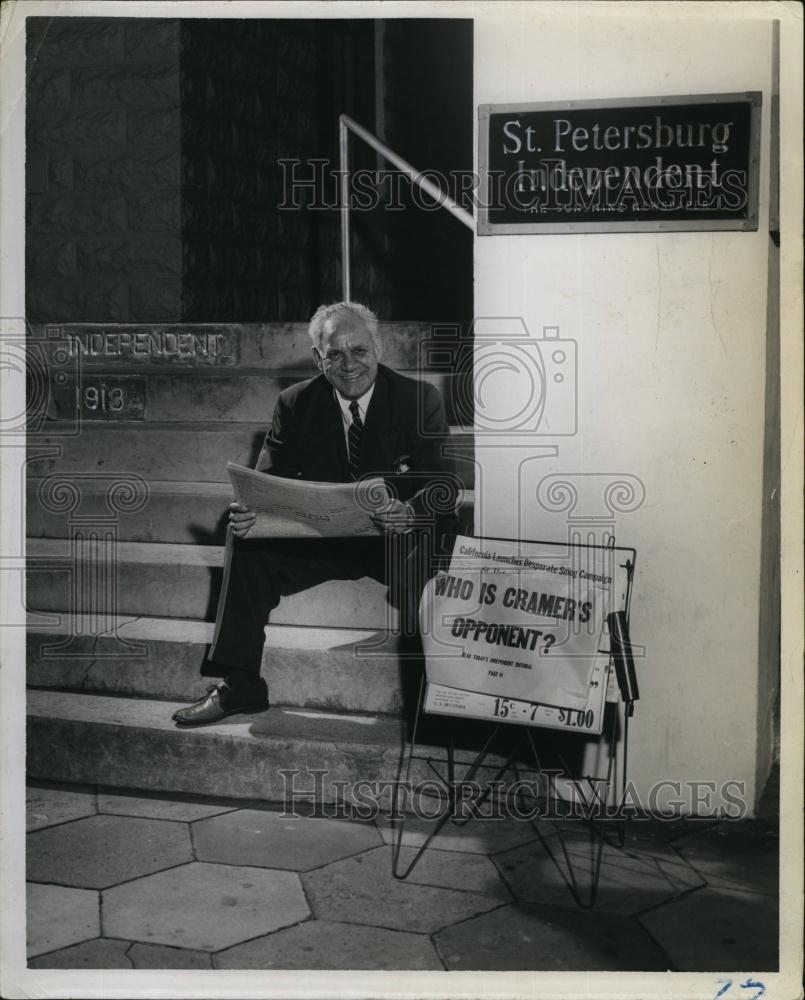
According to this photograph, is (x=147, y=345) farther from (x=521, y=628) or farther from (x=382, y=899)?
(x=382, y=899)

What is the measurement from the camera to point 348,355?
4.59m

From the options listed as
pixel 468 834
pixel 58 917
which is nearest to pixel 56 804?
pixel 58 917

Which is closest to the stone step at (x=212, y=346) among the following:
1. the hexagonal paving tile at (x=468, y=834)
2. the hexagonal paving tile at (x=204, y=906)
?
the hexagonal paving tile at (x=468, y=834)

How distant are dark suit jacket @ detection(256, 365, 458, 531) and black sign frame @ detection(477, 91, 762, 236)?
2.44 feet

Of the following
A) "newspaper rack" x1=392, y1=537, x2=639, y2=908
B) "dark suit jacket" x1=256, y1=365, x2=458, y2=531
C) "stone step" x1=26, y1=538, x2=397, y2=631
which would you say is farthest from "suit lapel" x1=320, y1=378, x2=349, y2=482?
"newspaper rack" x1=392, y1=537, x2=639, y2=908

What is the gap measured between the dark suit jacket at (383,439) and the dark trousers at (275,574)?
24cm

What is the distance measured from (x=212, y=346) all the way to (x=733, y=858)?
10.5 ft

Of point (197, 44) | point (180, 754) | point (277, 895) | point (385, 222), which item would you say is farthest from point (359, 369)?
point (385, 222)

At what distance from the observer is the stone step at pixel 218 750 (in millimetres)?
4383

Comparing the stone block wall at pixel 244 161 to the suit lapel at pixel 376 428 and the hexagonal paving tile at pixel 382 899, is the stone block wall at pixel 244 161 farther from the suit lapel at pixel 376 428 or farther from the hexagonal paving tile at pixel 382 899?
the hexagonal paving tile at pixel 382 899

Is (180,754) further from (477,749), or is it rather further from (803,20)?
(803,20)

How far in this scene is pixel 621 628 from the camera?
3996mm

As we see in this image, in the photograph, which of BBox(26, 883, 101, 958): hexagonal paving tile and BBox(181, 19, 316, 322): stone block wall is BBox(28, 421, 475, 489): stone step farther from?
BBox(26, 883, 101, 958): hexagonal paving tile

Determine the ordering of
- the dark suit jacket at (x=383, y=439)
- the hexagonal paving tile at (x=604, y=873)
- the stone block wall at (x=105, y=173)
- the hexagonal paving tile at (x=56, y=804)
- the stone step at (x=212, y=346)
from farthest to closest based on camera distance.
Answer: the stone block wall at (x=105, y=173)
the stone step at (x=212, y=346)
the dark suit jacket at (x=383, y=439)
the hexagonal paving tile at (x=56, y=804)
the hexagonal paving tile at (x=604, y=873)
